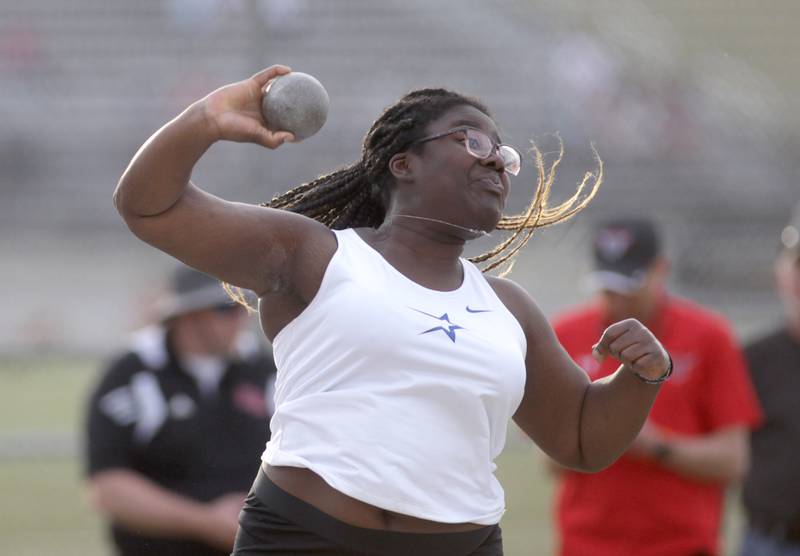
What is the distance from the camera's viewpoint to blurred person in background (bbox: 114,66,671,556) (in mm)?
2660

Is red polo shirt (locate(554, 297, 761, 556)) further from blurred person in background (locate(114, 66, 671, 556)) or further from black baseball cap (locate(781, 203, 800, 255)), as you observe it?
blurred person in background (locate(114, 66, 671, 556))

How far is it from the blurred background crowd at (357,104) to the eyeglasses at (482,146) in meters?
11.0

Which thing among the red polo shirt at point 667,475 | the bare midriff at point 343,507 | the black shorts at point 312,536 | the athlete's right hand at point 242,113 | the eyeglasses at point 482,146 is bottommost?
the red polo shirt at point 667,475

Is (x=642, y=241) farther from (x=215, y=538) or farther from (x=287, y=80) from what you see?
(x=287, y=80)

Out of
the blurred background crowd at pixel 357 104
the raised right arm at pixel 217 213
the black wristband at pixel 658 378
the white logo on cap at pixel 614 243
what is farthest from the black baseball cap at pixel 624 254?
the blurred background crowd at pixel 357 104

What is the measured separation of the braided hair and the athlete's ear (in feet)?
0.08

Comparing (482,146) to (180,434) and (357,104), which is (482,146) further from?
(357,104)

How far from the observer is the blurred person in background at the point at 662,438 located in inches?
197

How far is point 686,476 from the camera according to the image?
503cm

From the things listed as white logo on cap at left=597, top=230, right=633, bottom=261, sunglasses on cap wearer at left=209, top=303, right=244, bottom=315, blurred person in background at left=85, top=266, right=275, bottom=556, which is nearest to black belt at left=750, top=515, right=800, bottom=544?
white logo on cap at left=597, top=230, right=633, bottom=261

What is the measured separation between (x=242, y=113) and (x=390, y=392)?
2.02 ft

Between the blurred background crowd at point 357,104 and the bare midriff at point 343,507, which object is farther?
the blurred background crowd at point 357,104

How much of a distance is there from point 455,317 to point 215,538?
2.03 meters

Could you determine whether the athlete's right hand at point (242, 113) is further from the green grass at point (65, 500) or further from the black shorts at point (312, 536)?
the green grass at point (65, 500)
